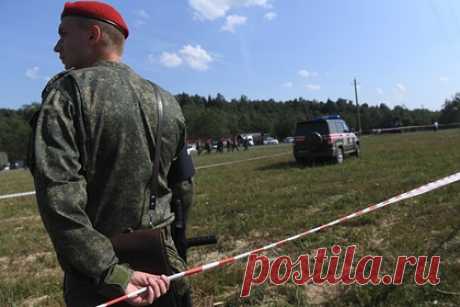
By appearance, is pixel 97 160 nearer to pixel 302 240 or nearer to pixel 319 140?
pixel 302 240

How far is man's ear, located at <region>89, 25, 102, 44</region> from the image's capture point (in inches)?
64.9

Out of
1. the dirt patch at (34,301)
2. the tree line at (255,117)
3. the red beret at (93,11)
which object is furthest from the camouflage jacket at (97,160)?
the tree line at (255,117)

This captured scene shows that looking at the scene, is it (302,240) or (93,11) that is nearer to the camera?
(93,11)

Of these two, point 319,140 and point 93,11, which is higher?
point 93,11

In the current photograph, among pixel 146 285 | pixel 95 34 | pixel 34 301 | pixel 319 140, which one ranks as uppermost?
pixel 95 34

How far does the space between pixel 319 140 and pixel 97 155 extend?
47.1 feet

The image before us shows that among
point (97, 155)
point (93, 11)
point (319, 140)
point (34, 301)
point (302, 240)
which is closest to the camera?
point (97, 155)

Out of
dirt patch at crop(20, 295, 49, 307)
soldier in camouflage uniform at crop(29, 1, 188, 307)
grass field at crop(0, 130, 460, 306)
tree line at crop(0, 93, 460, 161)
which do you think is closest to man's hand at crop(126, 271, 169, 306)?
soldier in camouflage uniform at crop(29, 1, 188, 307)

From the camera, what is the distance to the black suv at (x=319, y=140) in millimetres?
Result: 15273

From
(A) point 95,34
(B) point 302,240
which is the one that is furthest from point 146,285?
(B) point 302,240

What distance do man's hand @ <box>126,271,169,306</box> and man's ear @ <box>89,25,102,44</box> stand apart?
0.95 m

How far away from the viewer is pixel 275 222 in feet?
20.7

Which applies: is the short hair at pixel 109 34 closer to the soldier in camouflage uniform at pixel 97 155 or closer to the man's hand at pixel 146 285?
the soldier in camouflage uniform at pixel 97 155

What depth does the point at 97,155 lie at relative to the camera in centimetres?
153
